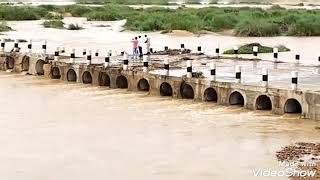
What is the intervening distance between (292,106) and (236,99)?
7.47 feet

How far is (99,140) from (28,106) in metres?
6.45

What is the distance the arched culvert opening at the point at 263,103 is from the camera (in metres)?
22.2

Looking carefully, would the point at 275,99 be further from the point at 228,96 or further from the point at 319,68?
the point at 319,68

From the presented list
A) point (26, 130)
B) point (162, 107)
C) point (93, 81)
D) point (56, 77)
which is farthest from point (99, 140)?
point (56, 77)

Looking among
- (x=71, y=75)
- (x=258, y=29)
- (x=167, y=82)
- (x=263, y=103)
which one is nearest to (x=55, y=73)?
(x=71, y=75)

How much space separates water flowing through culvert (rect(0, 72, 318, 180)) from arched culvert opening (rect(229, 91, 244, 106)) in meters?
0.36

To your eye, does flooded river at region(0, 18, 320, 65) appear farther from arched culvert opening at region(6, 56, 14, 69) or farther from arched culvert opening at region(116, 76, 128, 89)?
arched culvert opening at region(116, 76, 128, 89)

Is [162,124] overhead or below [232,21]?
below

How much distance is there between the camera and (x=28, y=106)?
24.5 m

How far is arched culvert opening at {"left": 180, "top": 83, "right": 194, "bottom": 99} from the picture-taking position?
24.7m

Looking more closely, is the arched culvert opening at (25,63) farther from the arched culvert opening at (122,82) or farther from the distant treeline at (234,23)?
the distant treeline at (234,23)

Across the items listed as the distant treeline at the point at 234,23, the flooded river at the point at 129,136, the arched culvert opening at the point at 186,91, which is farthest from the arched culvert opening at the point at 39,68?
the distant treeline at the point at 234,23

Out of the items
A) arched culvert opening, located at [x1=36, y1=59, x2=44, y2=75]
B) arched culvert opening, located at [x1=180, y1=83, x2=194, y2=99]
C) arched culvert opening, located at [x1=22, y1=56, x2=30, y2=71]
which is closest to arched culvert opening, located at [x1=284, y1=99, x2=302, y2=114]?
arched culvert opening, located at [x1=180, y1=83, x2=194, y2=99]

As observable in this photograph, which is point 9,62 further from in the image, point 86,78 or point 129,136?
point 129,136
